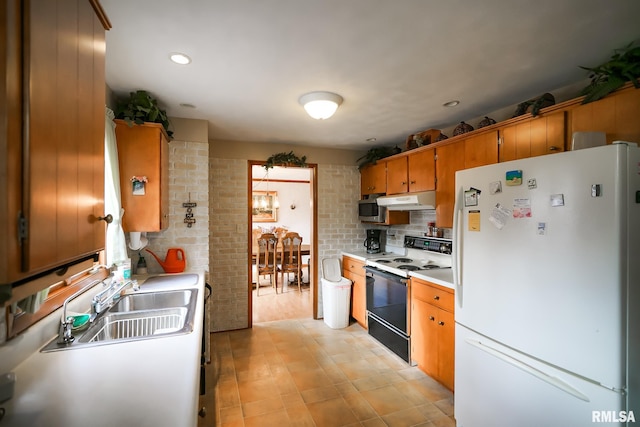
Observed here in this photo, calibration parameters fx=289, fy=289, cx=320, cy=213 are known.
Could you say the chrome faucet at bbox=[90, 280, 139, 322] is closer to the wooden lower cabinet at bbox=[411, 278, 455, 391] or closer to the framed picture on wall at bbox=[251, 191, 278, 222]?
the wooden lower cabinet at bbox=[411, 278, 455, 391]

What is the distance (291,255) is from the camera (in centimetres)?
534

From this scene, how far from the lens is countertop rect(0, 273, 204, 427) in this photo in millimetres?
871

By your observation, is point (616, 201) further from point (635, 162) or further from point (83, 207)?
point (83, 207)

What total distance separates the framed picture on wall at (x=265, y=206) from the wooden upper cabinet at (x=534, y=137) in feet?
18.2

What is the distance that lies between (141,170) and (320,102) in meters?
1.50

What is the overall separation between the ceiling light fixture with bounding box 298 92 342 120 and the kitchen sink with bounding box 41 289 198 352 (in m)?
1.65

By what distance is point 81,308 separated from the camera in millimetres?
1662

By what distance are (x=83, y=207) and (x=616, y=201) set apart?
2014mm

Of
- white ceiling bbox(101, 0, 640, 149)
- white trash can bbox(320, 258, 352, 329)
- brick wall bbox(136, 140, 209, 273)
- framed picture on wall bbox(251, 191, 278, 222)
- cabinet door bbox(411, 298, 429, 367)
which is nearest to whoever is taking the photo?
white ceiling bbox(101, 0, 640, 149)

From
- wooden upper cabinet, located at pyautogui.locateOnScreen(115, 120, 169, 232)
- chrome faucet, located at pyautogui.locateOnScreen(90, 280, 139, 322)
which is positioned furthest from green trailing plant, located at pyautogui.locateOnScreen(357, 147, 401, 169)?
chrome faucet, located at pyautogui.locateOnScreen(90, 280, 139, 322)

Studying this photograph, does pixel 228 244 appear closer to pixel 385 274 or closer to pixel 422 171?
pixel 385 274

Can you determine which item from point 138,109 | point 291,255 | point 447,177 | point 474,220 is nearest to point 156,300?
point 138,109

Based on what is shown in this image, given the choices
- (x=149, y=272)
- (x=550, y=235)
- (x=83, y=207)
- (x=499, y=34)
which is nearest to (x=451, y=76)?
(x=499, y=34)

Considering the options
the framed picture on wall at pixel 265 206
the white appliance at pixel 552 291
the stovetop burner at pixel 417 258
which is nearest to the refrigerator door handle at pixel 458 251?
the white appliance at pixel 552 291
